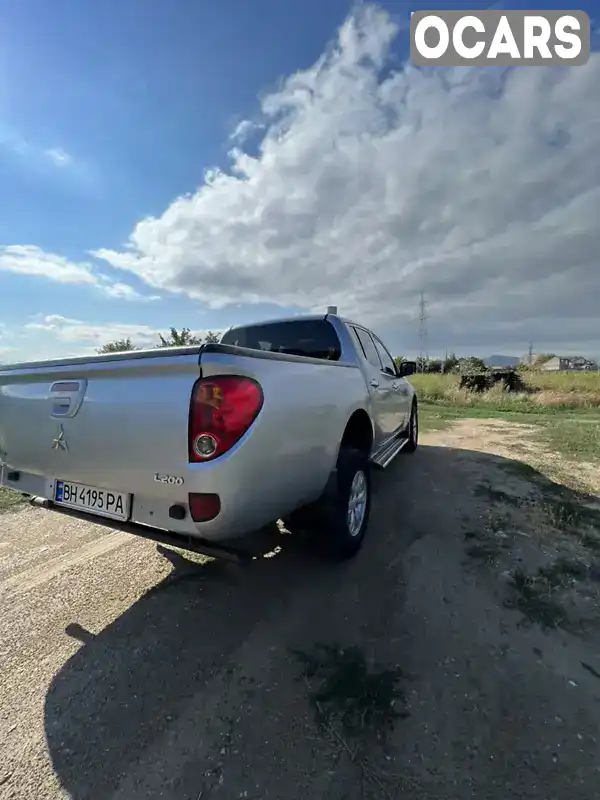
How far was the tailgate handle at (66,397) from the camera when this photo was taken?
235cm

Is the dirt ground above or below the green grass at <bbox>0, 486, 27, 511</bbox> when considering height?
below

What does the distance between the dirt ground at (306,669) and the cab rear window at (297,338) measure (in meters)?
1.71

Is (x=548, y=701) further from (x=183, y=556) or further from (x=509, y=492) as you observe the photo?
(x=509, y=492)

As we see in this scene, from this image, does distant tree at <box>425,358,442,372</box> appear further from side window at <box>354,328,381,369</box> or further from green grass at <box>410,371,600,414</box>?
side window at <box>354,328,381,369</box>

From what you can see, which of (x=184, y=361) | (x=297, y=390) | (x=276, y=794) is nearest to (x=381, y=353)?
(x=297, y=390)

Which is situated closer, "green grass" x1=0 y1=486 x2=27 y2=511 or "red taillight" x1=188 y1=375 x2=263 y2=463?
"red taillight" x1=188 y1=375 x2=263 y2=463

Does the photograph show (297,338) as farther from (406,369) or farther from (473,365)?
(473,365)

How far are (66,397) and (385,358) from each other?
3928mm

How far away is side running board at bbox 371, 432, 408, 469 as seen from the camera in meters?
3.96

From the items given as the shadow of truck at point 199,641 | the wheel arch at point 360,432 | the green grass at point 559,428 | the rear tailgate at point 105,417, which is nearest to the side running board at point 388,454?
the wheel arch at point 360,432

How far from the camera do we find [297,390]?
241 centimetres

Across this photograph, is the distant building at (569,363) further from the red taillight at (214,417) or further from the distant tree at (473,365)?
the red taillight at (214,417)

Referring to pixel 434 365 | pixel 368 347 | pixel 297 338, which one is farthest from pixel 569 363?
pixel 297 338

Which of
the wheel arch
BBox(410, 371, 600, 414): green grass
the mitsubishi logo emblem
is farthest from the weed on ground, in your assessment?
BBox(410, 371, 600, 414): green grass
